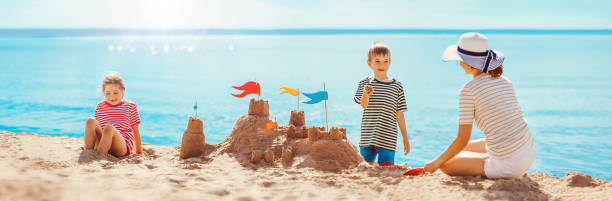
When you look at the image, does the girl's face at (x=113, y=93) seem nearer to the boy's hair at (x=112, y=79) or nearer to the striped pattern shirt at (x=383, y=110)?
the boy's hair at (x=112, y=79)

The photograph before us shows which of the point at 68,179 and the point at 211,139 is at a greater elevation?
the point at 68,179

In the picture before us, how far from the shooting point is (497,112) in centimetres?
451

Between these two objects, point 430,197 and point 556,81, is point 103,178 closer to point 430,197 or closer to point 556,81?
point 430,197

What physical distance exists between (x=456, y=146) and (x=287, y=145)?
6.17ft

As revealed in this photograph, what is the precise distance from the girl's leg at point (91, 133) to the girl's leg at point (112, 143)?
0.14 m

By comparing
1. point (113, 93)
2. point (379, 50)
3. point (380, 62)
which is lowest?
point (113, 93)

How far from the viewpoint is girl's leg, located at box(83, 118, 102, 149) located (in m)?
5.73

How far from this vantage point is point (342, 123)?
46.0ft

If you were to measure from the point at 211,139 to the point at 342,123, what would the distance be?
341 centimetres

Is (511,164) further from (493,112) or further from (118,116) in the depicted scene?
(118,116)

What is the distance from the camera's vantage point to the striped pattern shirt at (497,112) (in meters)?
4.48

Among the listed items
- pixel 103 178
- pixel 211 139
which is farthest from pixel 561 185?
pixel 211 139

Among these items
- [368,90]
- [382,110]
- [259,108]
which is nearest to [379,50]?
[368,90]

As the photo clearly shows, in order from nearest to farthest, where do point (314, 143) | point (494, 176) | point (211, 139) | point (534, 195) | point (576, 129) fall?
point (534, 195) → point (494, 176) → point (314, 143) → point (211, 139) → point (576, 129)
